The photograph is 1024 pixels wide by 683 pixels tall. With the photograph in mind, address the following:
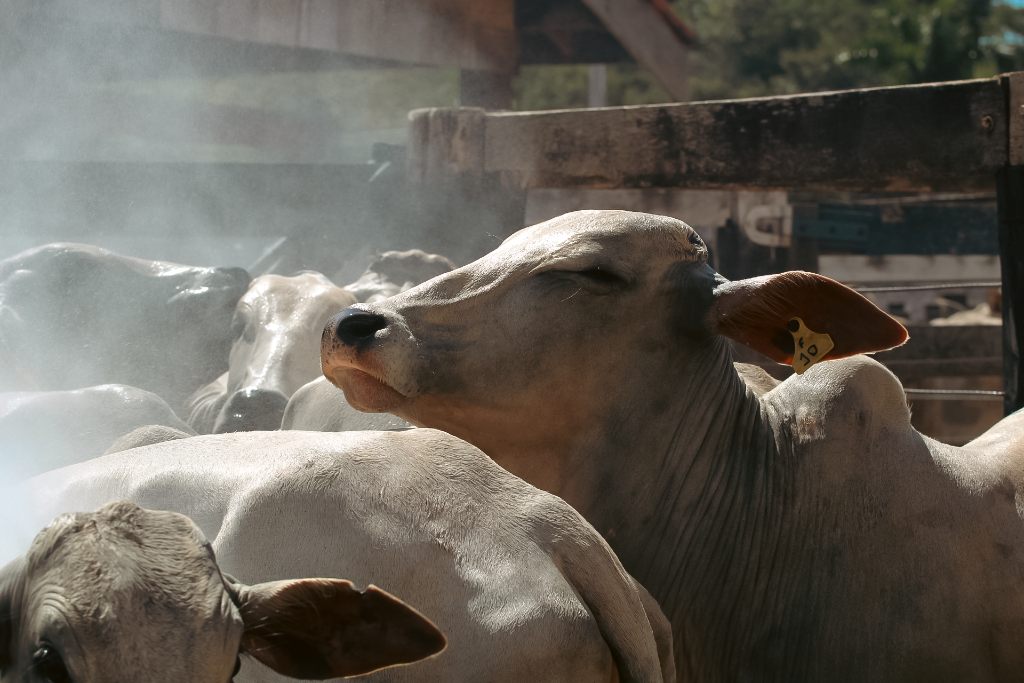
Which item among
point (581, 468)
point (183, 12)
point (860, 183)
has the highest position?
point (183, 12)

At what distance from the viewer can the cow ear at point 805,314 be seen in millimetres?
2457

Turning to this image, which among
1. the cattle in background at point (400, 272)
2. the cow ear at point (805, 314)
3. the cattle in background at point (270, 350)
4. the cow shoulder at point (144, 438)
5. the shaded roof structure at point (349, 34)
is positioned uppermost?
the shaded roof structure at point (349, 34)

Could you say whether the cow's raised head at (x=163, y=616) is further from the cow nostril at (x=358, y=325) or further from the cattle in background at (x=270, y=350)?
the cattle in background at (x=270, y=350)

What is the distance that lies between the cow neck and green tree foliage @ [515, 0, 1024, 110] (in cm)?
2788

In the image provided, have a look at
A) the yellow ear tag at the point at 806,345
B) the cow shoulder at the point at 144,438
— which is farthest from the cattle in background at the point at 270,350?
the yellow ear tag at the point at 806,345

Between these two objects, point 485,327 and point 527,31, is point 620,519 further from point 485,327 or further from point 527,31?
point 527,31

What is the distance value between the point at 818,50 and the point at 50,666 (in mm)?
42894

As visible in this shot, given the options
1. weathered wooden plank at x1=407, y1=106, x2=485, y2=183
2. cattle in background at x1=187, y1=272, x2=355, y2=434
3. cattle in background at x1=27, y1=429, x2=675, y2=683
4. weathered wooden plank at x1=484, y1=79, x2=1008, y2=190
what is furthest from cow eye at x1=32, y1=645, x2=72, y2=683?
weathered wooden plank at x1=407, y1=106, x2=485, y2=183

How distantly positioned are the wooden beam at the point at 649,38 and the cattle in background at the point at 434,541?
785 centimetres

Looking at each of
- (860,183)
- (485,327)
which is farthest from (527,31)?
(485,327)

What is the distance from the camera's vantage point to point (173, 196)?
6.65 m

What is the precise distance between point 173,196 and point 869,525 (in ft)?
17.1

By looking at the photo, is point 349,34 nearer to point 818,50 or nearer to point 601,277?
point 601,277

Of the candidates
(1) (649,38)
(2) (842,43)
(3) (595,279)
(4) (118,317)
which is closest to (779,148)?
(3) (595,279)
